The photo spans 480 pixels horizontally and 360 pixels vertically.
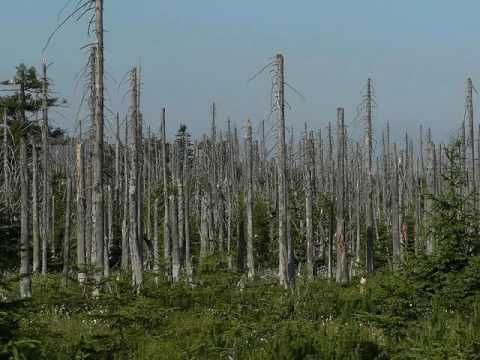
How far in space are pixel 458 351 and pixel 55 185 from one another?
1624 inches

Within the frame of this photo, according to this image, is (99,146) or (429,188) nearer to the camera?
(99,146)

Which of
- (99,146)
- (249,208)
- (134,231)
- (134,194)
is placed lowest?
(134,231)


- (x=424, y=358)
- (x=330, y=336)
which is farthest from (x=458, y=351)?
(x=330, y=336)

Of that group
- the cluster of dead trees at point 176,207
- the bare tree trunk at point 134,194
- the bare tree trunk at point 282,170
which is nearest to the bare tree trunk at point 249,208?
the cluster of dead trees at point 176,207

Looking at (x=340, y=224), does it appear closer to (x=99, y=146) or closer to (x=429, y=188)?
(x=429, y=188)

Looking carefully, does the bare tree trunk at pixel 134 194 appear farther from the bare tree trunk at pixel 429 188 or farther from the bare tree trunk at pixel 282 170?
the bare tree trunk at pixel 429 188

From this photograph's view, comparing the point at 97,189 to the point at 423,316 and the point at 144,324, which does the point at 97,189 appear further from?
the point at 423,316

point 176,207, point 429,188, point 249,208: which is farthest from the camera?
point 176,207

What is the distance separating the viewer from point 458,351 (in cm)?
743

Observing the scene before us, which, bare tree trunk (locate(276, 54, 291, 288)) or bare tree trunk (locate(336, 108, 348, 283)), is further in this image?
bare tree trunk (locate(336, 108, 348, 283))

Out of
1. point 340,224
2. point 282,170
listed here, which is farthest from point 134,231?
point 340,224

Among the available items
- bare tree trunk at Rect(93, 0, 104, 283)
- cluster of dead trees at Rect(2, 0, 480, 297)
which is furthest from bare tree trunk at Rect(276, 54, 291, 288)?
bare tree trunk at Rect(93, 0, 104, 283)

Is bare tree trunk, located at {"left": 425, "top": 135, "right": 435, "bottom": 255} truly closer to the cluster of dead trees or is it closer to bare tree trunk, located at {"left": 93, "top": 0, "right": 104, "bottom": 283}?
the cluster of dead trees

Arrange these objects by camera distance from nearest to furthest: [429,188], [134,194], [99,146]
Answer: [99,146] < [134,194] < [429,188]
